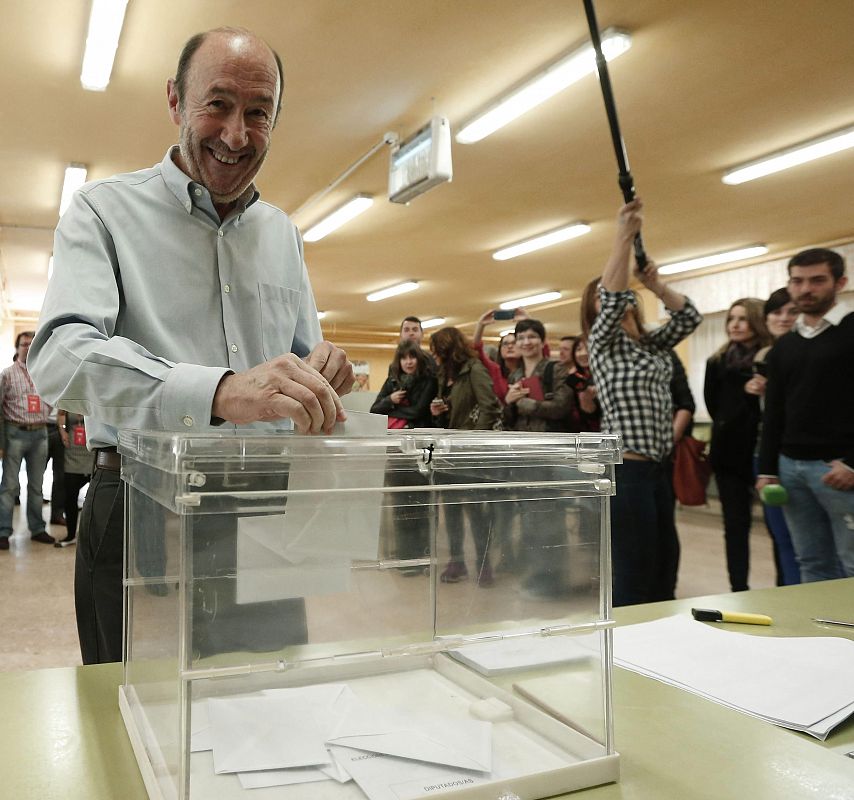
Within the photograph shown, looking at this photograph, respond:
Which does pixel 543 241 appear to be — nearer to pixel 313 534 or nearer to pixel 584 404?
pixel 584 404

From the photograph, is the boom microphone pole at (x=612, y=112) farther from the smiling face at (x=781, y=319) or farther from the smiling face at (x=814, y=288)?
the smiling face at (x=781, y=319)

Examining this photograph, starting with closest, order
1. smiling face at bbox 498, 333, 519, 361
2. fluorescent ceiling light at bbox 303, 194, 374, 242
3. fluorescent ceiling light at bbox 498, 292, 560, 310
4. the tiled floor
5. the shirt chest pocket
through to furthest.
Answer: the shirt chest pocket, the tiled floor, smiling face at bbox 498, 333, 519, 361, fluorescent ceiling light at bbox 303, 194, 374, 242, fluorescent ceiling light at bbox 498, 292, 560, 310

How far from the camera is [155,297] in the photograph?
3.38 feet

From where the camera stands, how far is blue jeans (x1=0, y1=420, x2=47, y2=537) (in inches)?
197

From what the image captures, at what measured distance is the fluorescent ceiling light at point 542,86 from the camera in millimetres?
3775

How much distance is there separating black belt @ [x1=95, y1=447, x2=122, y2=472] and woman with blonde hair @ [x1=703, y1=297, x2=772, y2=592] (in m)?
2.77

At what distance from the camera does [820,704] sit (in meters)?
0.72

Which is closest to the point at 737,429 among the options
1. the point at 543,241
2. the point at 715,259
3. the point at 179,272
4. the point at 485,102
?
the point at 485,102

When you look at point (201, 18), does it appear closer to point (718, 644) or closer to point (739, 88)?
point (739, 88)

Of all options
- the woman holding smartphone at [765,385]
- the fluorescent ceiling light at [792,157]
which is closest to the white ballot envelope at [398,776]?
the woman holding smartphone at [765,385]

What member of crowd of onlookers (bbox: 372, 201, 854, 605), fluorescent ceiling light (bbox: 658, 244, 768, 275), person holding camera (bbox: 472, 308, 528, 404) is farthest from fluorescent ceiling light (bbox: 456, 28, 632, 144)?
fluorescent ceiling light (bbox: 658, 244, 768, 275)

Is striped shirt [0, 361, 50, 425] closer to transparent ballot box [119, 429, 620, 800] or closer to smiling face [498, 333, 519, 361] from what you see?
smiling face [498, 333, 519, 361]

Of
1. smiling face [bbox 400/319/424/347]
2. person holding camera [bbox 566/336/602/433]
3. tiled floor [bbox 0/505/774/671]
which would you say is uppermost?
smiling face [bbox 400/319/424/347]

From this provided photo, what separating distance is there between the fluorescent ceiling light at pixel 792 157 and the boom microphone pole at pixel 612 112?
385cm
